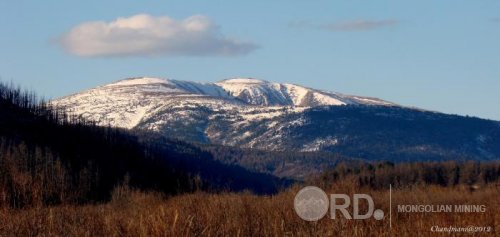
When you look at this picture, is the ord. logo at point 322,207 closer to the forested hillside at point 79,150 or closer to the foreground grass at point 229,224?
the foreground grass at point 229,224

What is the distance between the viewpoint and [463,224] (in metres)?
16.2

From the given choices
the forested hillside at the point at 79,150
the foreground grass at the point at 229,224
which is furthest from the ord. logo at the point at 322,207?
the forested hillside at the point at 79,150

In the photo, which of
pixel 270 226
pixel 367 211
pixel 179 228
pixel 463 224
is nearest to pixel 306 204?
pixel 367 211

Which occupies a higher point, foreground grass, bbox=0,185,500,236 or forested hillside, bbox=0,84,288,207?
foreground grass, bbox=0,185,500,236

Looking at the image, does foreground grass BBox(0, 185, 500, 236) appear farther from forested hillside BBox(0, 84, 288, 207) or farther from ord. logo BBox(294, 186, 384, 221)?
forested hillside BBox(0, 84, 288, 207)

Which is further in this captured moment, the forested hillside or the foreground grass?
the forested hillside

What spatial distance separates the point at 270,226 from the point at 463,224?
11.8 ft

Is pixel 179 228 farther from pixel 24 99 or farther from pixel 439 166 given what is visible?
pixel 24 99

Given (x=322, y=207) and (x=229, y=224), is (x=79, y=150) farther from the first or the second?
(x=229, y=224)

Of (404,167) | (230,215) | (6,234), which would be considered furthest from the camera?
(404,167)

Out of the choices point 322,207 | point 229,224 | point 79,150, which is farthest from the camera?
point 79,150

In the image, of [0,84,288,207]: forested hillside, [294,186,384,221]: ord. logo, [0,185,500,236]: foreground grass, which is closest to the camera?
[0,185,500,236]: foreground grass

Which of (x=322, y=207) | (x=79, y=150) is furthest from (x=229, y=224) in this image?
(x=79, y=150)

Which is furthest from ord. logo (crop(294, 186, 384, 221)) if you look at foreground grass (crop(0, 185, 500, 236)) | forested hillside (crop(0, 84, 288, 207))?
forested hillside (crop(0, 84, 288, 207))
